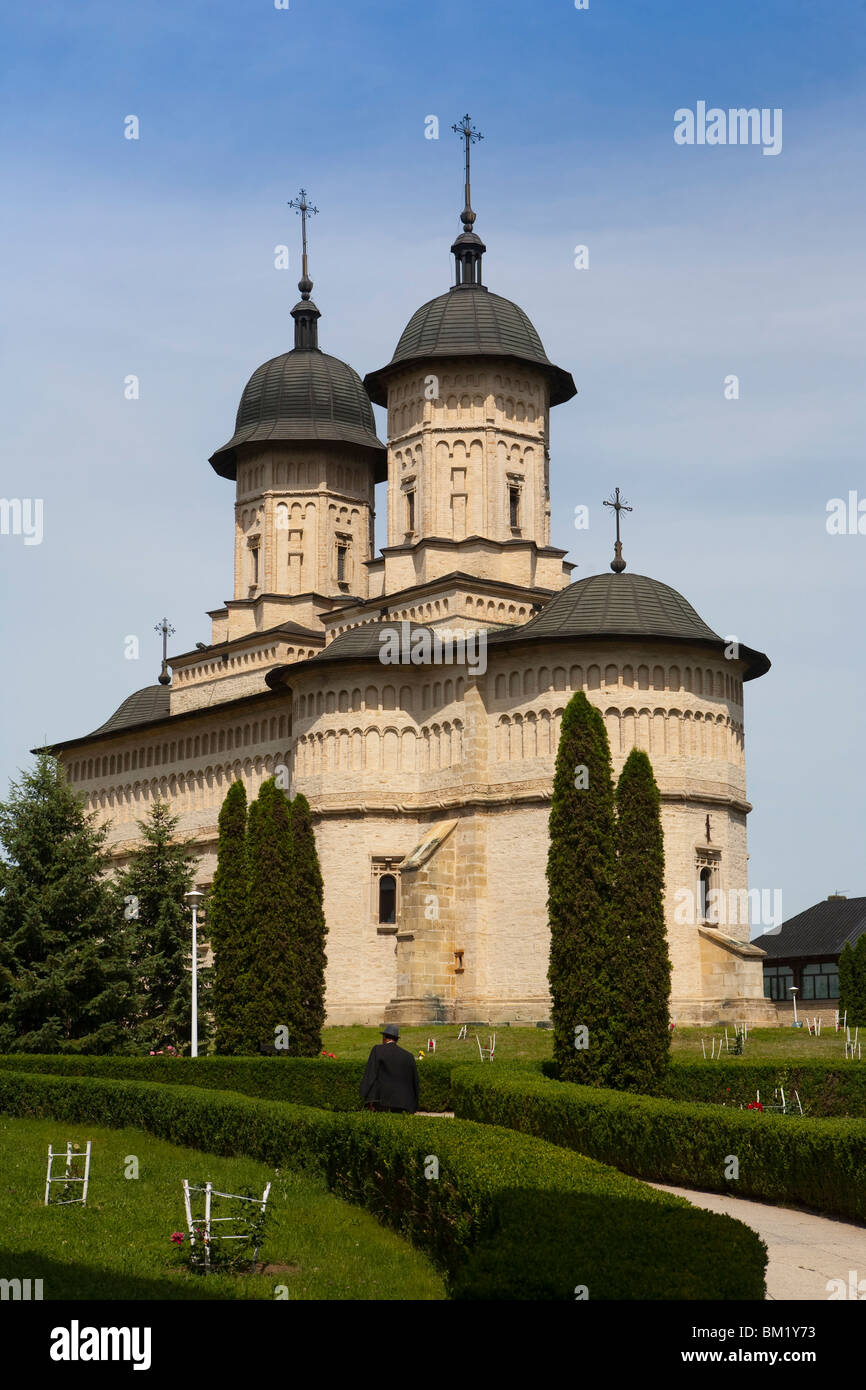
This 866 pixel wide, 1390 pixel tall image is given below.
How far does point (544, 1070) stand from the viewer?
24266mm

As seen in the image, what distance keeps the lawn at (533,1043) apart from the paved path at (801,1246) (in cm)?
1314

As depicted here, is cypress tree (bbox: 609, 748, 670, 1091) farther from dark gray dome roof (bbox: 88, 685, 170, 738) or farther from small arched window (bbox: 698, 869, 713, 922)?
dark gray dome roof (bbox: 88, 685, 170, 738)

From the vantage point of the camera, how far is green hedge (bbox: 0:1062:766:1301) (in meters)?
9.70

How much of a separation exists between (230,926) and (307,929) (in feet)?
5.04

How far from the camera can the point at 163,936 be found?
36000mm

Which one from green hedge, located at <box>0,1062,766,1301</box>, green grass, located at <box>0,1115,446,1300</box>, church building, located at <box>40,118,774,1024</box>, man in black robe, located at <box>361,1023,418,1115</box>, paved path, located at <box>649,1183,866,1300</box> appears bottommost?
paved path, located at <box>649,1183,866,1300</box>

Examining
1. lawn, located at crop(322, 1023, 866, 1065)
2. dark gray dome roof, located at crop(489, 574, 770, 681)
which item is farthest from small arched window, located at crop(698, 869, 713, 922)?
dark gray dome roof, located at crop(489, 574, 770, 681)

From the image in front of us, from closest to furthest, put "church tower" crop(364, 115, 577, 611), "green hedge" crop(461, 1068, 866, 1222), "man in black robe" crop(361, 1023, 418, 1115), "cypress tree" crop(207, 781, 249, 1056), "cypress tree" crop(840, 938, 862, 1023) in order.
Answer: "green hedge" crop(461, 1068, 866, 1222), "man in black robe" crop(361, 1023, 418, 1115), "cypress tree" crop(207, 781, 249, 1056), "church tower" crop(364, 115, 577, 611), "cypress tree" crop(840, 938, 862, 1023)

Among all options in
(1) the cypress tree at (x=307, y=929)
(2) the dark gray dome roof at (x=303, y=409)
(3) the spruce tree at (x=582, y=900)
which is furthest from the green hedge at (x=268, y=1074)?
(2) the dark gray dome roof at (x=303, y=409)

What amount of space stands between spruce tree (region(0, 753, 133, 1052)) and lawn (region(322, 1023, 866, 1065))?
4829mm

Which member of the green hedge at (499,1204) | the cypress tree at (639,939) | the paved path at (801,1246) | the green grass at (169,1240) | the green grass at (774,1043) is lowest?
the paved path at (801,1246)

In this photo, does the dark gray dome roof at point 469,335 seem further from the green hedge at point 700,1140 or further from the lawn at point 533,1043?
the green hedge at point 700,1140

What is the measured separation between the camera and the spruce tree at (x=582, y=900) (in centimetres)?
2353

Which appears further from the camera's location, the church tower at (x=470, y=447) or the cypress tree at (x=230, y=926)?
the church tower at (x=470, y=447)
